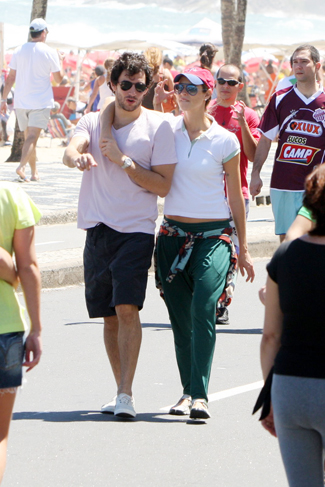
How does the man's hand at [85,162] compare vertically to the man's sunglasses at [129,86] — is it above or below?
below

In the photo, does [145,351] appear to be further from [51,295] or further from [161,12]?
[161,12]

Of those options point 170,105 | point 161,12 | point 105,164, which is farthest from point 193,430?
point 161,12

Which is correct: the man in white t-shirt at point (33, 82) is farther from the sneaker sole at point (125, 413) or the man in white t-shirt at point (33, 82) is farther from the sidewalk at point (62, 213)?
the sneaker sole at point (125, 413)

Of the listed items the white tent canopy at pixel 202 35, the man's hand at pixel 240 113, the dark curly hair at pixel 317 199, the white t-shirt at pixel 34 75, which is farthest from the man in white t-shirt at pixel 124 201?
the white tent canopy at pixel 202 35

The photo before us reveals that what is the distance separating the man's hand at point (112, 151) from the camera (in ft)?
16.6

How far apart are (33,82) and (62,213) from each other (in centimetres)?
302

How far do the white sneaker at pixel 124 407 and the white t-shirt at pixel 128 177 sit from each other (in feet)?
3.00

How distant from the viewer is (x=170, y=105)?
1061 centimetres

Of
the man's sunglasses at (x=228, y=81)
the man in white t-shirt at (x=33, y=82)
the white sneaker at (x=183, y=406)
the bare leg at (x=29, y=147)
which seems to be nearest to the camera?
the white sneaker at (x=183, y=406)

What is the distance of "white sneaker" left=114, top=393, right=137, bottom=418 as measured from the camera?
16.6 ft

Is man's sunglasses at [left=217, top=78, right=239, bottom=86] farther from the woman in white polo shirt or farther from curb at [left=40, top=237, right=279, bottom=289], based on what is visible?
curb at [left=40, top=237, right=279, bottom=289]

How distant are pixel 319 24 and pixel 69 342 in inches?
3196

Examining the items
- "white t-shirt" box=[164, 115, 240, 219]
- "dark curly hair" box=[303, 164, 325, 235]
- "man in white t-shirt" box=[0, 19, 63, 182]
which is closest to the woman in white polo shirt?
"white t-shirt" box=[164, 115, 240, 219]

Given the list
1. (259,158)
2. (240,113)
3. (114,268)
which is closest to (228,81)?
(240,113)
